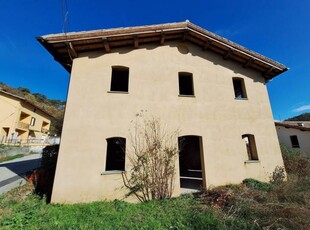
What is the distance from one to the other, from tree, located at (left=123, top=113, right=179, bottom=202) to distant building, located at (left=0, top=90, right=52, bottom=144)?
26.3 m

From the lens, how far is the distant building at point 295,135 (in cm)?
1997

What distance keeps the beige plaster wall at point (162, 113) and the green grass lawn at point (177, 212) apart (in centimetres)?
92

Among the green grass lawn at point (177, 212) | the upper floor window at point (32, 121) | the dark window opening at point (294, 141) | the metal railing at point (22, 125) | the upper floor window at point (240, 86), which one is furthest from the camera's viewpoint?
the upper floor window at point (32, 121)

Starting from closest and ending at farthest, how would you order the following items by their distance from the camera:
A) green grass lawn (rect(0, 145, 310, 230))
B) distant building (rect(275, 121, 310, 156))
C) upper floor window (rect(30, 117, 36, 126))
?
green grass lawn (rect(0, 145, 310, 230)) → distant building (rect(275, 121, 310, 156)) → upper floor window (rect(30, 117, 36, 126))

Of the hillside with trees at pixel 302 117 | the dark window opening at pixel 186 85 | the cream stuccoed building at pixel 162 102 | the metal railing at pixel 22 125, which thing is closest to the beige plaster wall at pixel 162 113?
the cream stuccoed building at pixel 162 102

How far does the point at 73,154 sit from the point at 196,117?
19.4 feet

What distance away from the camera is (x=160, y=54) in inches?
364

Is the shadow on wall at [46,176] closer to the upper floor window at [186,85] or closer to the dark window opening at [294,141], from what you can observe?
the upper floor window at [186,85]

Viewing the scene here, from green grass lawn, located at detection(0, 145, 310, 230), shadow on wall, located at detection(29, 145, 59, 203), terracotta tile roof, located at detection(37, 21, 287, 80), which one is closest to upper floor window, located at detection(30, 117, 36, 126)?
shadow on wall, located at detection(29, 145, 59, 203)

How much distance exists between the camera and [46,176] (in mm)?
8320

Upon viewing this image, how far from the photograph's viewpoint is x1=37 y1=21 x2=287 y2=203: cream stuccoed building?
22.9 ft

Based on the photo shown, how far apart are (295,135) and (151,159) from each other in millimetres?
22535

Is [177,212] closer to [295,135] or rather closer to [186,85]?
[186,85]

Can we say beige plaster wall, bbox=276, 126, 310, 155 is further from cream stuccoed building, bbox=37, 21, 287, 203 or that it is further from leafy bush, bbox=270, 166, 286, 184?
cream stuccoed building, bbox=37, 21, 287, 203
